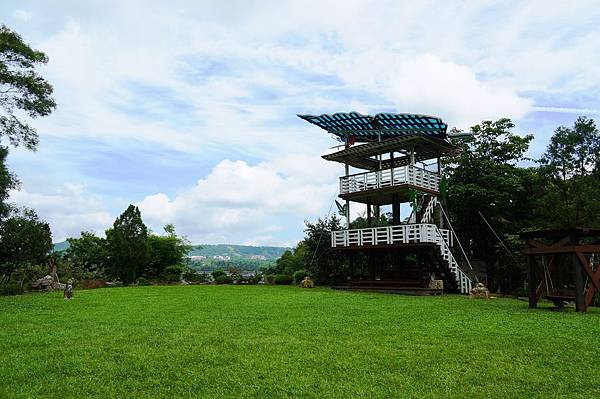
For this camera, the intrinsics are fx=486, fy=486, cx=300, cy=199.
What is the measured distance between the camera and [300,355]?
620cm

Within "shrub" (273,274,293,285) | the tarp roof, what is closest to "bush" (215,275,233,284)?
"shrub" (273,274,293,285)

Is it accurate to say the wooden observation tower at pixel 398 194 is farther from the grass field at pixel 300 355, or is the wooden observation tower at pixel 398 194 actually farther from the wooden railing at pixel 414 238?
the grass field at pixel 300 355

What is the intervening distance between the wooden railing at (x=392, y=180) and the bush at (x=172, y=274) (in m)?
13.8

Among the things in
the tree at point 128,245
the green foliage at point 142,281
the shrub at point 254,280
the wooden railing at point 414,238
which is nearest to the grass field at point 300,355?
the wooden railing at point 414,238

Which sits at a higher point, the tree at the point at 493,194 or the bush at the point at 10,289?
the tree at the point at 493,194

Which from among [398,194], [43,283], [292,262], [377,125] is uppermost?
[377,125]

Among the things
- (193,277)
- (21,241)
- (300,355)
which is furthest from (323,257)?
(300,355)

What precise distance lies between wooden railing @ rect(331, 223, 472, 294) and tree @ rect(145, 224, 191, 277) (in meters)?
17.3

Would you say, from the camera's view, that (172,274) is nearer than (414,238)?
No

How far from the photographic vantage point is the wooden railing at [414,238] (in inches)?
723

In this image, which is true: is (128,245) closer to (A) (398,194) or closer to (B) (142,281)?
(B) (142,281)

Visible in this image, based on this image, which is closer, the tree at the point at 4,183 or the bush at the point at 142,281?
the tree at the point at 4,183

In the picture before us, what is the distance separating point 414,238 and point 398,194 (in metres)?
2.88

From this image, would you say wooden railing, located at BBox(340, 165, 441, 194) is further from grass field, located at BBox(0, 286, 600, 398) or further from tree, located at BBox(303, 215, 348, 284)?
grass field, located at BBox(0, 286, 600, 398)
